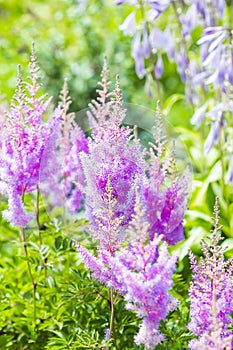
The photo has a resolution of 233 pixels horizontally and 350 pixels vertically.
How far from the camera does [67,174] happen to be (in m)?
2.67

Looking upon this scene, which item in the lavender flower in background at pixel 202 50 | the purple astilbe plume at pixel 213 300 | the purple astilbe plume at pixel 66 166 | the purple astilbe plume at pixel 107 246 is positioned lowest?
the purple astilbe plume at pixel 213 300

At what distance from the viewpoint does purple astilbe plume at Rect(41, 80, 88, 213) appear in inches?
97.2

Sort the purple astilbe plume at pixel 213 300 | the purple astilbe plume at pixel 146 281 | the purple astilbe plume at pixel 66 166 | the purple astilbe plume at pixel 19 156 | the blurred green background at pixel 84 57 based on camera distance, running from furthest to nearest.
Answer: the blurred green background at pixel 84 57, the purple astilbe plume at pixel 66 166, the purple astilbe plume at pixel 19 156, the purple astilbe plume at pixel 213 300, the purple astilbe plume at pixel 146 281

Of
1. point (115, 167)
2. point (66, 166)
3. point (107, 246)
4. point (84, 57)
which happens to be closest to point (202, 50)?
point (66, 166)

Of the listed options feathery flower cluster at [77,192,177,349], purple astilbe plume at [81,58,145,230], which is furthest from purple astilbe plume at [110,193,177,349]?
purple astilbe plume at [81,58,145,230]

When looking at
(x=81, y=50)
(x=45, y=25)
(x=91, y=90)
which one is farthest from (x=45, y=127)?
(x=45, y=25)

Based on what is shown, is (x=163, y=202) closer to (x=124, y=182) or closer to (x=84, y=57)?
(x=124, y=182)

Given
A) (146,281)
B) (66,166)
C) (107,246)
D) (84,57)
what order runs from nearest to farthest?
(146,281)
(107,246)
(66,166)
(84,57)

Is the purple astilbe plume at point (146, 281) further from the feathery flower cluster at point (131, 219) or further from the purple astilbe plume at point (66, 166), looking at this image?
the purple astilbe plume at point (66, 166)

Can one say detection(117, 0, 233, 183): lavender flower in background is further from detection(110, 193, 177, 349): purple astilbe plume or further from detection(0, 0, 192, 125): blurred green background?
detection(110, 193, 177, 349): purple astilbe plume

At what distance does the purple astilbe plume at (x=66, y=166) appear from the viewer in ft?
8.10

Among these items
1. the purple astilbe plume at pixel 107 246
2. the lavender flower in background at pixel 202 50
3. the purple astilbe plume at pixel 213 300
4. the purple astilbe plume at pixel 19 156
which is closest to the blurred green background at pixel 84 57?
the lavender flower in background at pixel 202 50

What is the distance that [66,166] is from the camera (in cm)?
261

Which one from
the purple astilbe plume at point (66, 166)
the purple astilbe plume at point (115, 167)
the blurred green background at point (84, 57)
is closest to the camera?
the purple astilbe plume at point (115, 167)
